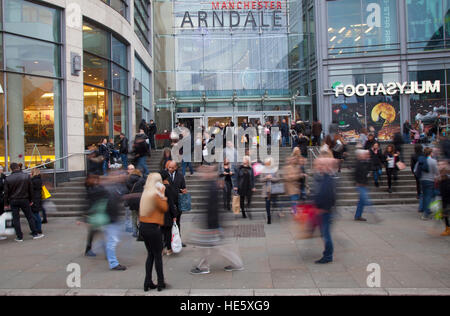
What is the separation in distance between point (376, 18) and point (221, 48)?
10600 mm

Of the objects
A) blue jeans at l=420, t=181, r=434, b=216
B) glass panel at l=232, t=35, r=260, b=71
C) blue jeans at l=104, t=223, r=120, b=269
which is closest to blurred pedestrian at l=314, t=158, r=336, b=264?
blue jeans at l=104, t=223, r=120, b=269

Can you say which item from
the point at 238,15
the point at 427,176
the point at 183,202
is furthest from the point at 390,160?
the point at 238,15

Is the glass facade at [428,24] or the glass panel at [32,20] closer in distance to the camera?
the glass panel at [32,20]

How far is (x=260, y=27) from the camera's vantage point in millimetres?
27781

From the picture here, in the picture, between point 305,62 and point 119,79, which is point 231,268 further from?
point 305,62

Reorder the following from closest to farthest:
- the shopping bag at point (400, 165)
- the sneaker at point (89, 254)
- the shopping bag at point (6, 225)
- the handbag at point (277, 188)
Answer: the sneaker at point (89, 254) < the shopping bag at point (6, 225) < the handbag at point (277, 188) < the shopping bag at point (400, 165)

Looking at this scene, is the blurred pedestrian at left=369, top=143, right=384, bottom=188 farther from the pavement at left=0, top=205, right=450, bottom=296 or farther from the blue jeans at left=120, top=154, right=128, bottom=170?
the blue jeans at left=120, top=154, right=128, bottom=170

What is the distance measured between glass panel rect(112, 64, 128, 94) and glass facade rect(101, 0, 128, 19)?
2.92m

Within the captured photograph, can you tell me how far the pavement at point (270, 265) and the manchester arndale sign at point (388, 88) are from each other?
52.1ft

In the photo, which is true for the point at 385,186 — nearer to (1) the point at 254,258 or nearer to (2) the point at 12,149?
(1) the point at 254,258

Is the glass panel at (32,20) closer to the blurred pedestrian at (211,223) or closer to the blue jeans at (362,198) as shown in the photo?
the blurred pedestrian at (211,223)

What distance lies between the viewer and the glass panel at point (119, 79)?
19.2 metres

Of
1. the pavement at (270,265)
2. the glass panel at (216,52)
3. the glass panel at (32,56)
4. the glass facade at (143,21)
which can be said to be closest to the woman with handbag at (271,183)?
the pavement at (270,265)

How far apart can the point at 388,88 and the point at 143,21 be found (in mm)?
16551
